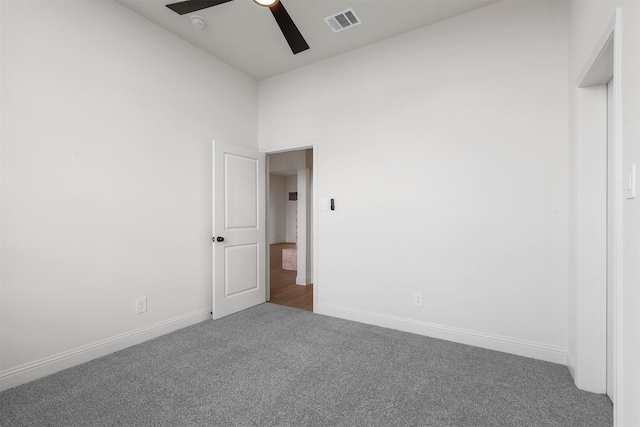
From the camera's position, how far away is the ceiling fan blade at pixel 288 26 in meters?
2.07

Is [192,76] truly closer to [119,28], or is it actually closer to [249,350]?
[119,28]

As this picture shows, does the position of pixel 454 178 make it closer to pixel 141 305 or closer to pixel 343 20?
pixel 343 20

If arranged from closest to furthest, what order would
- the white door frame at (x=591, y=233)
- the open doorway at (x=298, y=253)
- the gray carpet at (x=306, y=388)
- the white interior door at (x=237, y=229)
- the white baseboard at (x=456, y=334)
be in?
the gray carpet at (x=306, y=388) → the white door frame at (x=591, y=233) → the white baseboard at (x=456, y=334) → the white interior door at (x=237, y=229) → the open doorway at (x=298, y=253)

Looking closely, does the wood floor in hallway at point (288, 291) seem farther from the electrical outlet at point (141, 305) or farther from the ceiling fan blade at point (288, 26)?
the ceiling fan blade at point (288, 26)

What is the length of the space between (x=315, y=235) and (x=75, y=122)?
2.40 metres

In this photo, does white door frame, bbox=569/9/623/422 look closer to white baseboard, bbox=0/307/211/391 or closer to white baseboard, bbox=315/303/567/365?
white baseboard, bbox=315/303/567/365

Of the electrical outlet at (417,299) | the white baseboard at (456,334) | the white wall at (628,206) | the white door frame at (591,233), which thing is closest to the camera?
the white wall at (628,206)

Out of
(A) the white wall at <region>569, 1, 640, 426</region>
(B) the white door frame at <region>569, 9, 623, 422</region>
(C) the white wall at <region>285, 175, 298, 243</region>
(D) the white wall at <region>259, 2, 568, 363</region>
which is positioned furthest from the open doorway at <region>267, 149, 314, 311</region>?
(C) the white wall at <region>285, 175, 298, 243</region>

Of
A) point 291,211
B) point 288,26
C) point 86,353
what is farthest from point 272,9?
point 291,211

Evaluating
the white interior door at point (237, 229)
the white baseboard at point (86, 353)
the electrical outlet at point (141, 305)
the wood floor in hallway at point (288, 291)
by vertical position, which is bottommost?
the wood floor in hallway at point (288, 291)

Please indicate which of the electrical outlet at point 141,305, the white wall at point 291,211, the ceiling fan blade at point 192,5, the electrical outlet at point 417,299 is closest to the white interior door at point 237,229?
the electrical outlet at point 141,305

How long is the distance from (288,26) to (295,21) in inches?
23.0

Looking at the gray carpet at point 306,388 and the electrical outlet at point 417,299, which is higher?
the electrical outlet at point 417,299

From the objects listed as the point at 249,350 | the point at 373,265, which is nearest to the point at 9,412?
the point at 249,350
